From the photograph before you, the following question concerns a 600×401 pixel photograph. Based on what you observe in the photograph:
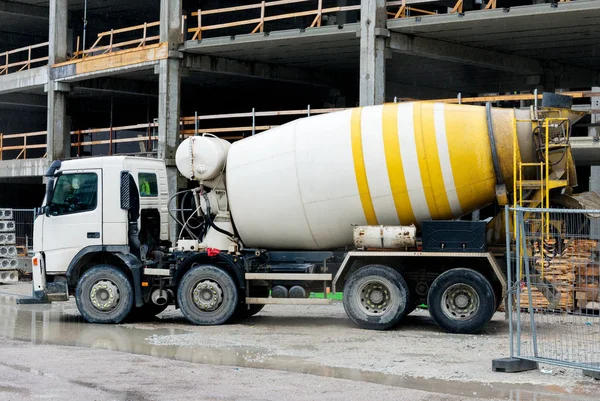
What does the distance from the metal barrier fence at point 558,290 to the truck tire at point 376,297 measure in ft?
6.66

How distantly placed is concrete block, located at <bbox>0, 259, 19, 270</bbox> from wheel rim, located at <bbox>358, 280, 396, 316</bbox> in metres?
15.1

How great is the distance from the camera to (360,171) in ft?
49.1

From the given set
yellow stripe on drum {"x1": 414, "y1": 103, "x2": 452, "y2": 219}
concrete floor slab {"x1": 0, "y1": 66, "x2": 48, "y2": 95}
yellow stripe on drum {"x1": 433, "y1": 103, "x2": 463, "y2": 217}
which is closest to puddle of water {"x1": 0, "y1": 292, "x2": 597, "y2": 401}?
yellow stripe on drum {"x1": 414, "y1": 103, "x2": 452, "y2": 219}

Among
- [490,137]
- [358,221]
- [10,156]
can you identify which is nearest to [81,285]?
[358,221]

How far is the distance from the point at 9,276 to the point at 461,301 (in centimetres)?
1648

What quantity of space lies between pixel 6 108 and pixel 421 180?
112ft

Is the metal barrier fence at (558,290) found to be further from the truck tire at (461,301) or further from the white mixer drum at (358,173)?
the white mixer drum at (358,173)

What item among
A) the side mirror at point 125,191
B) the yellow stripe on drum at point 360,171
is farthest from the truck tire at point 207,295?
the yellow stripe on drum at point 360,171

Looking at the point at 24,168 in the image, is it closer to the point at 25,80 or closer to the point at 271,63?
the point at 25,80

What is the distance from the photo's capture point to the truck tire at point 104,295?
647 inches

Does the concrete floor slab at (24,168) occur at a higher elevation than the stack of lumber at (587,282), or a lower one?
higher

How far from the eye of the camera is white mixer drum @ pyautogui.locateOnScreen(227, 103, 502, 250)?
14711 mm

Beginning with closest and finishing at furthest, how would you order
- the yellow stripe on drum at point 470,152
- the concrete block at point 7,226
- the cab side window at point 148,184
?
the yellow stripe on drum at point 470,152 → the cab side window at point 148,184 → the concrete block at point 7,226

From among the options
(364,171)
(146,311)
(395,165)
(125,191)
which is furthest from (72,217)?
(395,165)
